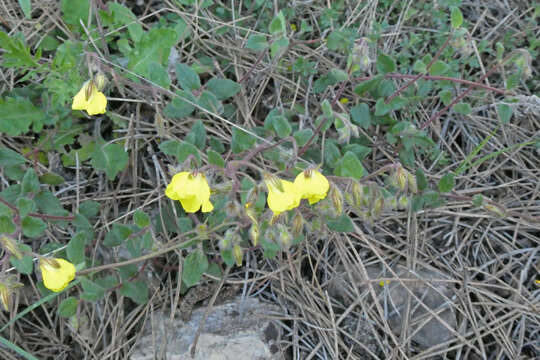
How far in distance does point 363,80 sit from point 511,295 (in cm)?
129

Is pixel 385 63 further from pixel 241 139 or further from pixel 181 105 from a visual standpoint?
pixel 181 105

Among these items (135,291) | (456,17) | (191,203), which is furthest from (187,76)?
(456,17)

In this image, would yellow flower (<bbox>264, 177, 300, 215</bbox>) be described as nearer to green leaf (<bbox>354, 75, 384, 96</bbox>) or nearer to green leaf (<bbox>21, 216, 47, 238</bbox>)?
green leaf (<bbox>354, 75, 384, 96</bbox>)

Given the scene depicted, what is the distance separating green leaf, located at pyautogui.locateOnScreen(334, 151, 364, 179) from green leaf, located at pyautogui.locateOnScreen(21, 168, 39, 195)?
1.35 meters

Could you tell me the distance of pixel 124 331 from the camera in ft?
7.47

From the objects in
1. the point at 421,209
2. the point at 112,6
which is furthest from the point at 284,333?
the point at 112,6

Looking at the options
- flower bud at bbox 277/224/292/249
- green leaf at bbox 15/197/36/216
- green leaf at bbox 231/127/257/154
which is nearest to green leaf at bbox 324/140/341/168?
green leaf at bbox 231/127/257/154

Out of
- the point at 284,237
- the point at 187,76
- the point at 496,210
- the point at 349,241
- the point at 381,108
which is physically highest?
the point at 187,76

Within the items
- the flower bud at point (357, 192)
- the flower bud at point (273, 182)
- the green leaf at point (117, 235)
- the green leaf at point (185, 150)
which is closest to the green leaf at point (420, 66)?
the flower bud at point (357, 192)

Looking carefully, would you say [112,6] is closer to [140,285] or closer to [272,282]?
[140,285]

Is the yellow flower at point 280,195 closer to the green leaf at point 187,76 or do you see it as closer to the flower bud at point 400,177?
the flower bud at point 400,177

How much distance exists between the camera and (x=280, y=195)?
1727 mm

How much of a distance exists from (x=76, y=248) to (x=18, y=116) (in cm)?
79

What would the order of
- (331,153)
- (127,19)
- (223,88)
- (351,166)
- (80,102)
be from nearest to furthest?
(80,102) < (351,166) < (331,153) < (223,88) < (127,19)
